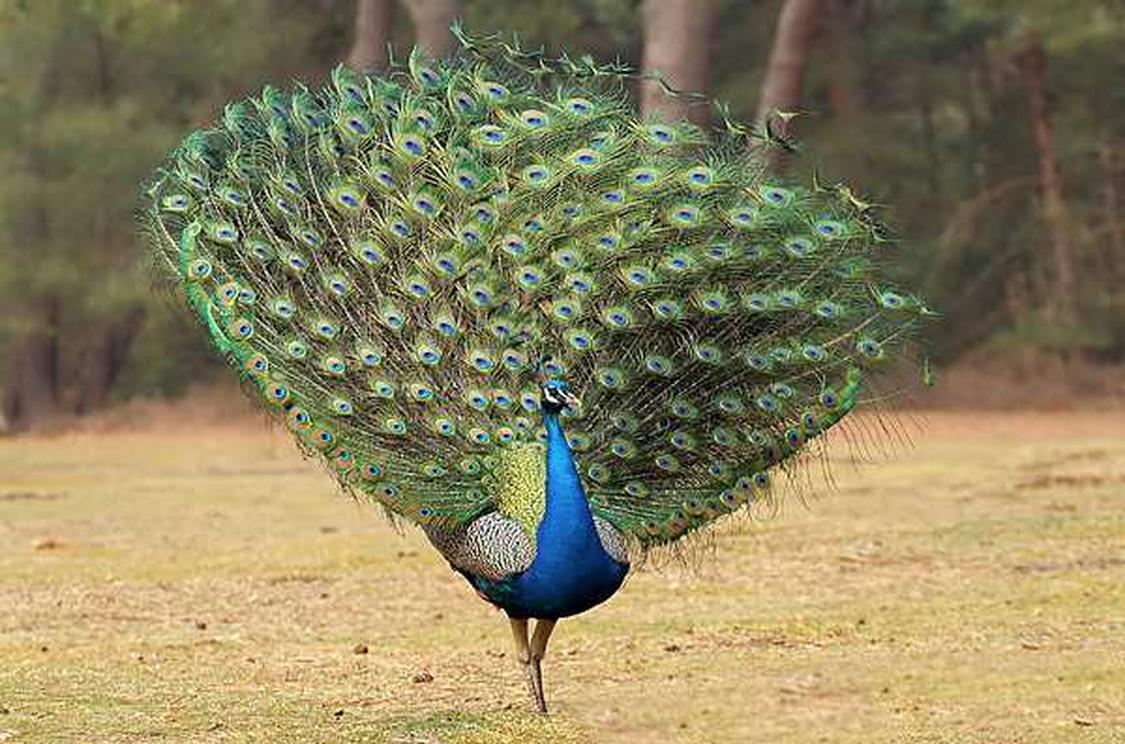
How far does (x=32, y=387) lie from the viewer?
28484mm

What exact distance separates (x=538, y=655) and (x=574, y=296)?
4.34ft

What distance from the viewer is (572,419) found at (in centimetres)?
771

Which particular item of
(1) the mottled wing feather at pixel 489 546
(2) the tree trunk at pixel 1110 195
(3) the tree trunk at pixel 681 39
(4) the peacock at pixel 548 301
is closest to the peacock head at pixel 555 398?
(1) the mottled wing feather at pixel 489 546

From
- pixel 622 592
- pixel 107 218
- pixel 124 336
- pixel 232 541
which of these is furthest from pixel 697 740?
pixel 124 336

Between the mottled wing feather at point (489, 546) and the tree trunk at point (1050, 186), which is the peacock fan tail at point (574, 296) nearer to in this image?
the mottled wing feather at point (489, 546)

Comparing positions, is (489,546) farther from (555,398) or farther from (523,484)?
(555,398)

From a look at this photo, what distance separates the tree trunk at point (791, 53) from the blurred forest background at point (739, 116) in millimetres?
33

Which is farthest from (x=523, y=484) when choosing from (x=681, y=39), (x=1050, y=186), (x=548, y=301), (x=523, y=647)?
(x=1050, y=186)

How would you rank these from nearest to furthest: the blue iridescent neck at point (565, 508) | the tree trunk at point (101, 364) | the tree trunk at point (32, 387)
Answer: the blue iridescent neck at point (565, 508) → the tree trunk at point (32, 387) → the tree trunk at point (101, 364)

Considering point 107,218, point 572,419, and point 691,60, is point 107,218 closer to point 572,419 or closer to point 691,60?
point 691,60

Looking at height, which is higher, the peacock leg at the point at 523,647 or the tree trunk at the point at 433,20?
the tree trunk at the point at 433,20

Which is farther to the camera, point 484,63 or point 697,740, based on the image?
point 484,63

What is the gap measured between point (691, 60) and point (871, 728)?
16600 mm

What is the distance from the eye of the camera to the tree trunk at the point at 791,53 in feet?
80.9
